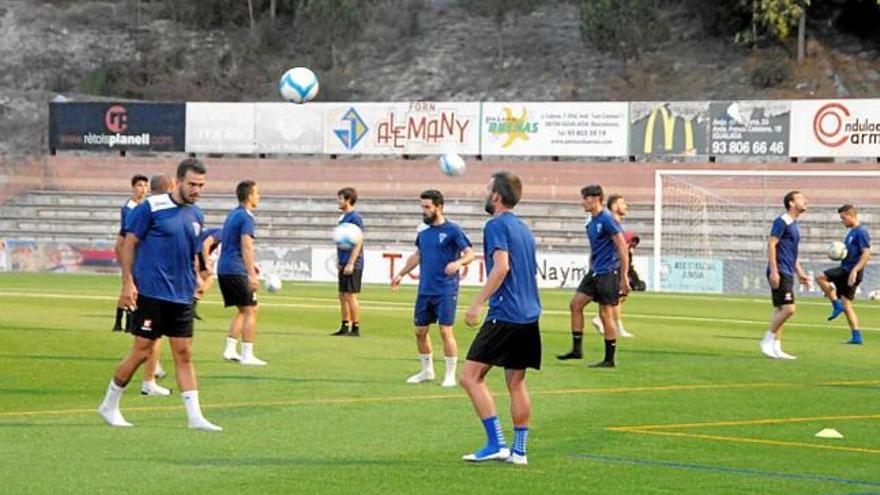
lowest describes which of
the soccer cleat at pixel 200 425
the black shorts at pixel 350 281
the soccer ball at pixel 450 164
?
the soccer cleat at pixel 200 425

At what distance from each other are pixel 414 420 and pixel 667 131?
1652 inches

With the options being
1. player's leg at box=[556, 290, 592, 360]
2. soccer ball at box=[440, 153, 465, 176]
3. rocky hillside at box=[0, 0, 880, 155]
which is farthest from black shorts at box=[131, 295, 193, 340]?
rocky hillside at box=[0, 0, 880, 155]

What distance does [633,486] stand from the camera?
11.6 metres

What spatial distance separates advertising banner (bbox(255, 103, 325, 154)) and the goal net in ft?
42.2

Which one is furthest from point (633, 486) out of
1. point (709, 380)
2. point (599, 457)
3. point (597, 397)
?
point (709, 380)

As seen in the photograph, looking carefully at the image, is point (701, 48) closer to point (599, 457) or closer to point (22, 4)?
point (22, 4)

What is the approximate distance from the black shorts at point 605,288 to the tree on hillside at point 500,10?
160ft

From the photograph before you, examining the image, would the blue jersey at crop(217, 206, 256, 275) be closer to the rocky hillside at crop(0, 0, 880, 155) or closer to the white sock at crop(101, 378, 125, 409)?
the white sock at crop(101, 378, 125, 409)

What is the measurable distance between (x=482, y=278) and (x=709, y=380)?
2961 cm

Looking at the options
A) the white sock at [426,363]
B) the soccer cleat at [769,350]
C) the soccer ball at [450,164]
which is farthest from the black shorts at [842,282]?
the white sock at [426,363]

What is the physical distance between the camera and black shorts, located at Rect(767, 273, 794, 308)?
23.2 metres

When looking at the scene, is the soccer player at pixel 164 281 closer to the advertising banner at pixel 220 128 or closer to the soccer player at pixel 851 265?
the soccer player at pixel 851 265

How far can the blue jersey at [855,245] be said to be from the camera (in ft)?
89.2

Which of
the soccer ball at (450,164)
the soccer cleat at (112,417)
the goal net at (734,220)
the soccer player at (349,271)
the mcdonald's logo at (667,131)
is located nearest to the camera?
the soccer cleat at (112,417)
